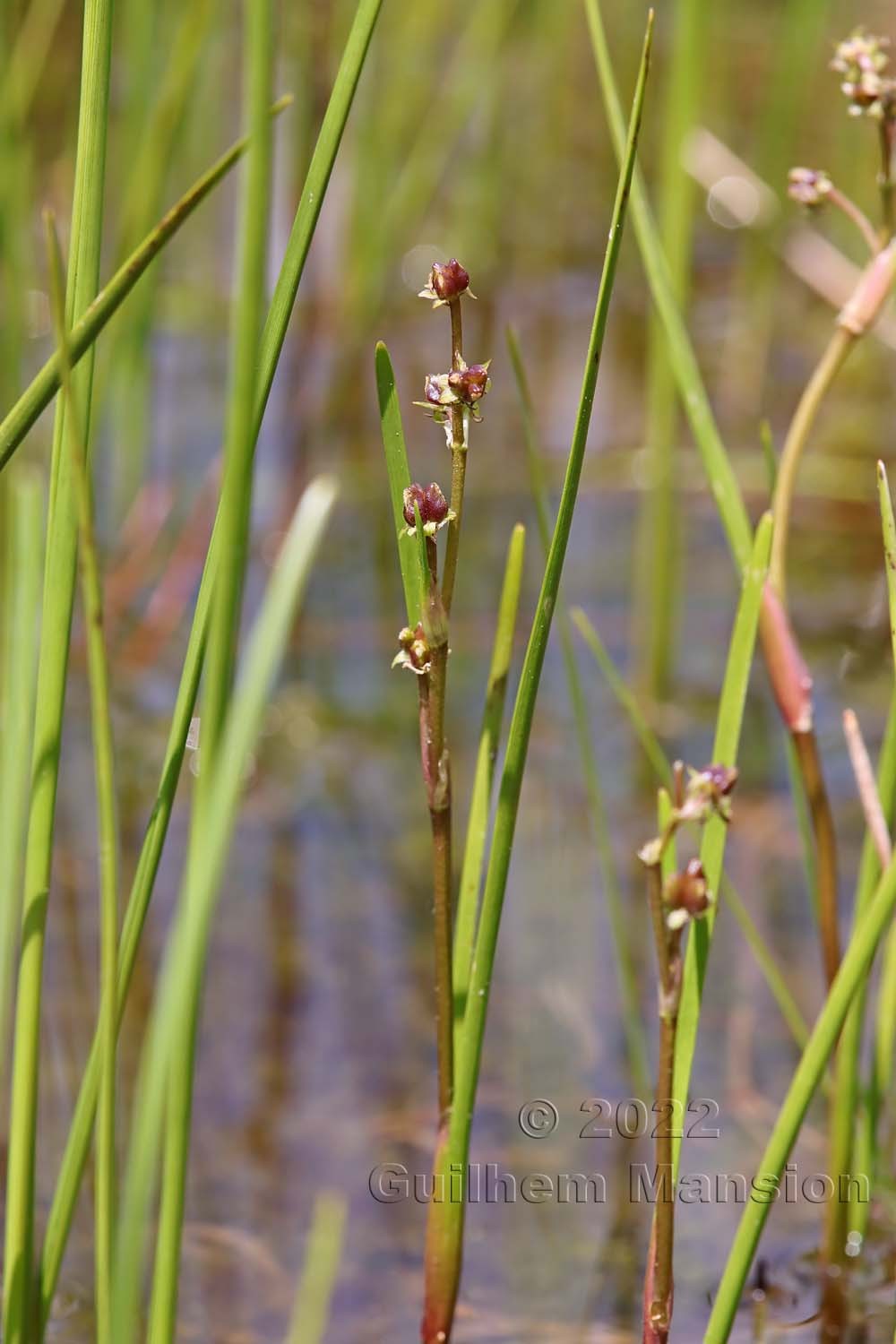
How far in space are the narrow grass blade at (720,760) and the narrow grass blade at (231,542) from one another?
0.22m

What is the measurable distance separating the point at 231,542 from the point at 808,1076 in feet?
0.99

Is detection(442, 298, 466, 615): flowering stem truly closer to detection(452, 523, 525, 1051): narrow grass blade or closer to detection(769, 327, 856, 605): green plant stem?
detection(452, 523, 525, 1051): narrow grass blade

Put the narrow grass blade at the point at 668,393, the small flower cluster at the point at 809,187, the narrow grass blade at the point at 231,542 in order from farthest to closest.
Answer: the narrow grass blade at the point at 668,393 → the small flower cluster at the point at 809,187 → the narrow grass blade at the point at 231,542

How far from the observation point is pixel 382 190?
2.35m

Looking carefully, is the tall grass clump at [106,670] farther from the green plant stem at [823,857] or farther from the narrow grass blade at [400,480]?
the green plant stem at [823,857]

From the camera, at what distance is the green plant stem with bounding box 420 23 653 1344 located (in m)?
0.56

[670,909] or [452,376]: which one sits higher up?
[452,376]

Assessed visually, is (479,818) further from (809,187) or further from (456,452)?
(809,187)

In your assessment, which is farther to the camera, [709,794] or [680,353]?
[680,353]

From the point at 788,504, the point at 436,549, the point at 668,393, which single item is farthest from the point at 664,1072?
the point at 668,393

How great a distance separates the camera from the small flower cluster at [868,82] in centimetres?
75

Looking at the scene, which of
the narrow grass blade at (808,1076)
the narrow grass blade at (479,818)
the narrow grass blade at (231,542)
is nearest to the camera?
the narrow grass blade at (231,542)

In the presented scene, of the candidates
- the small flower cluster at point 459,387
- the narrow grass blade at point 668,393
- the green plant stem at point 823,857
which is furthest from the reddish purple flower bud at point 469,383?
the narrow grass blade at point 668,393

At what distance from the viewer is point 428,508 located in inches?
22.9
